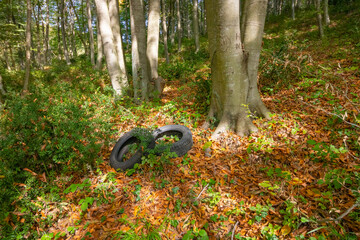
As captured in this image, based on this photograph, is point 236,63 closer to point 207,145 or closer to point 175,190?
point 207,145

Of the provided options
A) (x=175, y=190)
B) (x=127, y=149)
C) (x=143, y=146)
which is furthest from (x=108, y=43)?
(x=175, y=190)

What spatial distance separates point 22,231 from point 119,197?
119 centimetres

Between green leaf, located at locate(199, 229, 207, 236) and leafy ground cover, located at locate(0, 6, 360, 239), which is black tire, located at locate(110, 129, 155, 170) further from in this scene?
green leaf, located at locate(199, 229, 207, 236)

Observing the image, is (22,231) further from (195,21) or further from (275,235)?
(195,21)

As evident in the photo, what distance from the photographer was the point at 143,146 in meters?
2.96

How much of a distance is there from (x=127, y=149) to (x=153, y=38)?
4339mm

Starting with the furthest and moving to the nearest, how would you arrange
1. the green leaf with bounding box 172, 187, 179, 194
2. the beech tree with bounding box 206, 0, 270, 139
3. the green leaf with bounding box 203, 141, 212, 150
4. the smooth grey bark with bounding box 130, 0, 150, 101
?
the smooth grey bark with bounding box 130, 0, 150, 101
the green leaf with bounding box 203, 141, 212, 150
the beech tree with bounding box 206, 0, 270, 139
the green leaf with bounding box 172, 187, 179, 194

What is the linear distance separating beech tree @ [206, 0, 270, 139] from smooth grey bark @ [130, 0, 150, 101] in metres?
2.67

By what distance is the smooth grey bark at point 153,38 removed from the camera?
580 centimetres

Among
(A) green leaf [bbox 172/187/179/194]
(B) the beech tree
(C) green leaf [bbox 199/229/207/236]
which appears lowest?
(C) green leaf [bbox 199/229/207/236]

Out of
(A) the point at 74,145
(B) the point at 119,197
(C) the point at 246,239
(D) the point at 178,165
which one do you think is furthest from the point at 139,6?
(C) the point at 246,239

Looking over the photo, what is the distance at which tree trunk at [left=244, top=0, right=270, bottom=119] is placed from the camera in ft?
11.1

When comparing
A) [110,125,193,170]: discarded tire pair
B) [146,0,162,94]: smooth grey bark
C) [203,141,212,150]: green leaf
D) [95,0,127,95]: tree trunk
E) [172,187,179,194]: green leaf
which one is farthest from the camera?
[146,0,162,94]: smooth grey bark

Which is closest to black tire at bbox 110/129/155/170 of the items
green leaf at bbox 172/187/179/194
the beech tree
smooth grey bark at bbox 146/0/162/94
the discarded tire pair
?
the discarded tire pair
